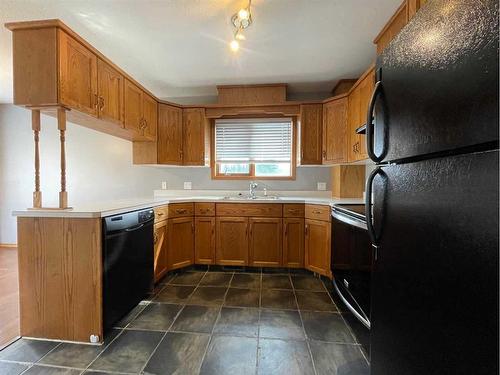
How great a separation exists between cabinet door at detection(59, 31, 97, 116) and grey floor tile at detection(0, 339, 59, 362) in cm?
166

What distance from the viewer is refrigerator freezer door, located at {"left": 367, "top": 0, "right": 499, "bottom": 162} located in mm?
491

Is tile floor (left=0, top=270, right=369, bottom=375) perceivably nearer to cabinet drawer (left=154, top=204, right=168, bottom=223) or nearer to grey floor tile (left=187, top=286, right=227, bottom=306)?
grey floor tile (left=187, top=286, right=227, bottom=306)

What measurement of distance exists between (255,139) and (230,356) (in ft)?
8.78

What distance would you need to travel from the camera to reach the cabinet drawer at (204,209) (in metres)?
3.00

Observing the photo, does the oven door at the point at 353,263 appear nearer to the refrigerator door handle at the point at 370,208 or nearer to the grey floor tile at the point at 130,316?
the refrigerator door handle at the point at 370,208

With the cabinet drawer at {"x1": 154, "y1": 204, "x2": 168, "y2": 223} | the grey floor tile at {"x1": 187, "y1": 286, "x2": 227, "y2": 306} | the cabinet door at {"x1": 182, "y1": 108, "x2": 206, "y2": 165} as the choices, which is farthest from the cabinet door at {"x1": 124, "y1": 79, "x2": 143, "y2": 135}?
the grey floor tile at {"x1": 187, "y1": 286, "x2": 227, "y2": 306}

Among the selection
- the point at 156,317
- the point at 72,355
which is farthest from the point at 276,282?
the point at 72,355

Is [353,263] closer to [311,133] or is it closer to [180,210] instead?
[311,133]

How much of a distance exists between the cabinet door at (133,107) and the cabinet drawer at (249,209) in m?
1.30

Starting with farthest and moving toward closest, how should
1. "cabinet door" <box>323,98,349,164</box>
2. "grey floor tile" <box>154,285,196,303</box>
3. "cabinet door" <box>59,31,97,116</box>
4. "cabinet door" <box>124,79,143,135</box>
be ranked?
"cabinet door" <box>323,98,349,164</box>
"cabinet door" <box>124,79,143,135</box>
"grey floor tile" <box>154,285,196,303</box>
"cabinet door" <box>59,31,97,116</box>

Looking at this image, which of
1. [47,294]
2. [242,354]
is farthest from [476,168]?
[47,294]

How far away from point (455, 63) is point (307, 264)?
262 centimetres

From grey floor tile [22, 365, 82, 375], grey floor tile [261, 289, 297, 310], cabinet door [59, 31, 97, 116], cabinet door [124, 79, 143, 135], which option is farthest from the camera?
cabinet door [124, 79, 143, 135]

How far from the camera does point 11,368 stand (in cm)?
142
